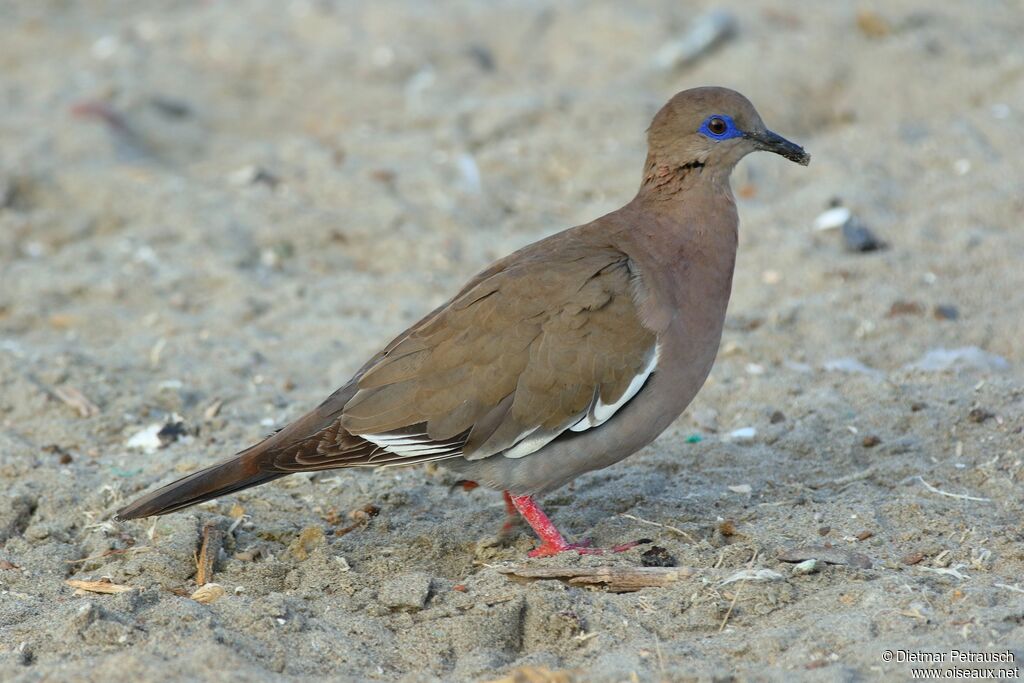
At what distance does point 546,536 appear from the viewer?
4277 millimetres

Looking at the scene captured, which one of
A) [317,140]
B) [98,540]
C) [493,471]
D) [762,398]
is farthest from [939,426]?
[317,140]

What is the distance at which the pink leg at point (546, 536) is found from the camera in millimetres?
4227

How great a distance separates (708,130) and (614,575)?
161 centimetres

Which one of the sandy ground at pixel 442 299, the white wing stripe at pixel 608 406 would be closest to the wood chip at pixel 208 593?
the sandy ground at pixel 442 299

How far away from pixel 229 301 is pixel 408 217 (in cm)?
125

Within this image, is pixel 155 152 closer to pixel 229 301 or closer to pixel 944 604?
pixel 229 301

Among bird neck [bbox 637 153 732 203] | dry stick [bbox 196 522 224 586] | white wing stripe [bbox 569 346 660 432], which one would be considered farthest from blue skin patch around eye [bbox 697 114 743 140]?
dry stick [bbox 196 522 224 586]

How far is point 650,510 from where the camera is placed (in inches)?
179

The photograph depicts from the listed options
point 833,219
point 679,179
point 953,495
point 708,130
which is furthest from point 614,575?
point 833,219

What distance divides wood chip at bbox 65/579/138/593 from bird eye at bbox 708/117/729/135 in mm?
2463

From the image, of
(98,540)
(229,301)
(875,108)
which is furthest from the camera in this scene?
(875,108)

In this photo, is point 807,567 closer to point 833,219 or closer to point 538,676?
point 538,676

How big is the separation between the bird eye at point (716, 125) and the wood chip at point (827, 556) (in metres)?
1.48

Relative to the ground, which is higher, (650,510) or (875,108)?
(875,108)
